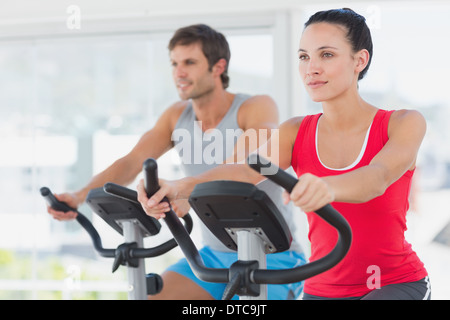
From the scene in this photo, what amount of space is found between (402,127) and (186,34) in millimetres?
1223

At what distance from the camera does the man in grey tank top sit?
7.17ft

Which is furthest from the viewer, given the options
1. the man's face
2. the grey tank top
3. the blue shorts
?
the man's face

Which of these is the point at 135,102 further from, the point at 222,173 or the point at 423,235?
the point at 222,173

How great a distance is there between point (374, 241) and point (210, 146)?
3.16ft

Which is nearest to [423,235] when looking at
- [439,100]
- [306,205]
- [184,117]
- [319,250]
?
[439,100]

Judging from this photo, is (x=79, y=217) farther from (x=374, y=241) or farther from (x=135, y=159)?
(x=374, y=241)

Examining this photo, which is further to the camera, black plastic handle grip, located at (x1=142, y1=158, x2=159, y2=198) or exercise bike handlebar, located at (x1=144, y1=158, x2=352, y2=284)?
black plastic handle grip, located at (x1=142, y1=158, x2=159, y2=198)

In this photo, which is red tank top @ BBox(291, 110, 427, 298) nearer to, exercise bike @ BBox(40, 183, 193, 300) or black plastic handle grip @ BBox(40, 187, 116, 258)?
exercise bike @ BBox(40, 183, 193, 300)

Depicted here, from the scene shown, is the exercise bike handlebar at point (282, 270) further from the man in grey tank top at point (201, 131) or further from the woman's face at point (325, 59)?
the man in grey tank top at point (201, 131)

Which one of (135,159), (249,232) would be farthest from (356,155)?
(135,159)

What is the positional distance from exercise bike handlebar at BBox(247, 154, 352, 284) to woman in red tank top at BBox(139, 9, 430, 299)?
323 millimetres

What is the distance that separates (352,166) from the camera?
5.03 ft

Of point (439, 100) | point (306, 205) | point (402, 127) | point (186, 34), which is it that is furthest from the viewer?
point (439, 100)

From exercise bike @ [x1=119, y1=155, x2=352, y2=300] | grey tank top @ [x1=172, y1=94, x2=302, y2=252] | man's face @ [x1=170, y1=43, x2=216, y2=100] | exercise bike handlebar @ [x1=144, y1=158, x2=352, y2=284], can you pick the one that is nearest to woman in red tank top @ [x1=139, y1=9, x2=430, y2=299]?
exercise bike handlebar @ [x1=144, y1=158, x2=352, y2=284]
